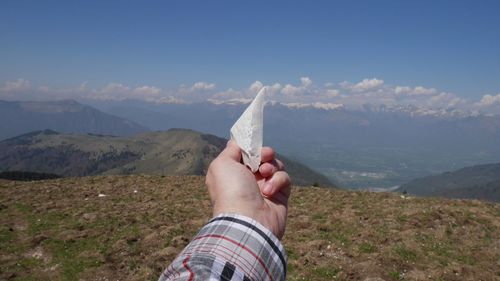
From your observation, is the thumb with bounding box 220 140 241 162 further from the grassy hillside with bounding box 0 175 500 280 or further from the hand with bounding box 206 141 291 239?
the grassy hillside with bounding box 0 175 500 280

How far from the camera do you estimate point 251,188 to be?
9.00 ft

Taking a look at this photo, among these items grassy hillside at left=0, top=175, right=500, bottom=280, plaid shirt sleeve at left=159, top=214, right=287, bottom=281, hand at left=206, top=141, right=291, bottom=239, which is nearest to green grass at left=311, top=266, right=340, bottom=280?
grassy hillside at left=0, top=175, right=500, bottom=280

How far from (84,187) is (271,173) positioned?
27988mm

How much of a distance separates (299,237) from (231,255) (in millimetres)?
12912

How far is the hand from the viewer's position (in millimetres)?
2635

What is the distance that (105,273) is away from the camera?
11984 mm

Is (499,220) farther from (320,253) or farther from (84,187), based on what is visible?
(84,187)

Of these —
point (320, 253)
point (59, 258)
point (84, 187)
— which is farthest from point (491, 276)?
point (84, 187)

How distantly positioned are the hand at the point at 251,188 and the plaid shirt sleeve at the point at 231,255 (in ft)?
0.59

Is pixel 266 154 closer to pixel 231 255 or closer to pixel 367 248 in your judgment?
pixel 231 255

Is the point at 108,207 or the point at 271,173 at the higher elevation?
the point at 271,173

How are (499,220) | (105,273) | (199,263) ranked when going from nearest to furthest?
(199,263)
(105,273)
(499,220)

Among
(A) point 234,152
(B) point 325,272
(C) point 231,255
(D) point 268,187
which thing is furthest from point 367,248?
(C) point 231,255

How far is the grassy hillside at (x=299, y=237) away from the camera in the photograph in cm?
1173
